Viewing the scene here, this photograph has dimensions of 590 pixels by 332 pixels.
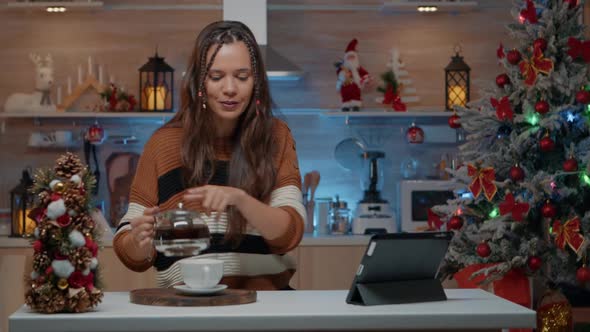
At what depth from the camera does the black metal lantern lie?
17.7 feet

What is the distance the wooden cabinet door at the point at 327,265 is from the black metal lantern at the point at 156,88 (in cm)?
114

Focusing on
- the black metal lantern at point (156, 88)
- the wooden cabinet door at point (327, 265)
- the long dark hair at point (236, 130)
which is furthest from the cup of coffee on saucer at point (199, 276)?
the black metal lantern at point (156, 88)

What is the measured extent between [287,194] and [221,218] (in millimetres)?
184

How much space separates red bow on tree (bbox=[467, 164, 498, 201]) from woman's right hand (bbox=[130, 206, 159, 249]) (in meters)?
2.20

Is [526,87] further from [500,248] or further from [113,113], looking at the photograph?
[113,113]

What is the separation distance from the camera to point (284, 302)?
82.1 inches

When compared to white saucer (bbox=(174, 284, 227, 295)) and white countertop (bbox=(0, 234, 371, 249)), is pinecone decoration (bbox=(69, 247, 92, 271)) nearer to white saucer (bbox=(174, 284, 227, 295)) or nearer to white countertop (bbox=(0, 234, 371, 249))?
white saucer (bbox=(174, 284, 227, 295))

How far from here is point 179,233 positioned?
203cm

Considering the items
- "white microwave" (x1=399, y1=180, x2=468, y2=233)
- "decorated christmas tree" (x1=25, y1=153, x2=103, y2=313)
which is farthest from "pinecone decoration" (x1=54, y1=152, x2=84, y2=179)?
"white microwave" (x1=399, y1=180, x2=468, y2=233)

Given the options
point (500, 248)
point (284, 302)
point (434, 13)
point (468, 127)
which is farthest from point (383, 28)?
point (284, 302)

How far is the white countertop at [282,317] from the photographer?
1848 millimetres

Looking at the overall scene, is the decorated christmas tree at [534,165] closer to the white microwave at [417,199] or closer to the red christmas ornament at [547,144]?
the red christmas ornament at [547,144]

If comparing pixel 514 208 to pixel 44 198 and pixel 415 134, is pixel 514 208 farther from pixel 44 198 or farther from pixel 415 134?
pixel 44 198

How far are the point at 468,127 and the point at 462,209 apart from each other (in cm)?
36
